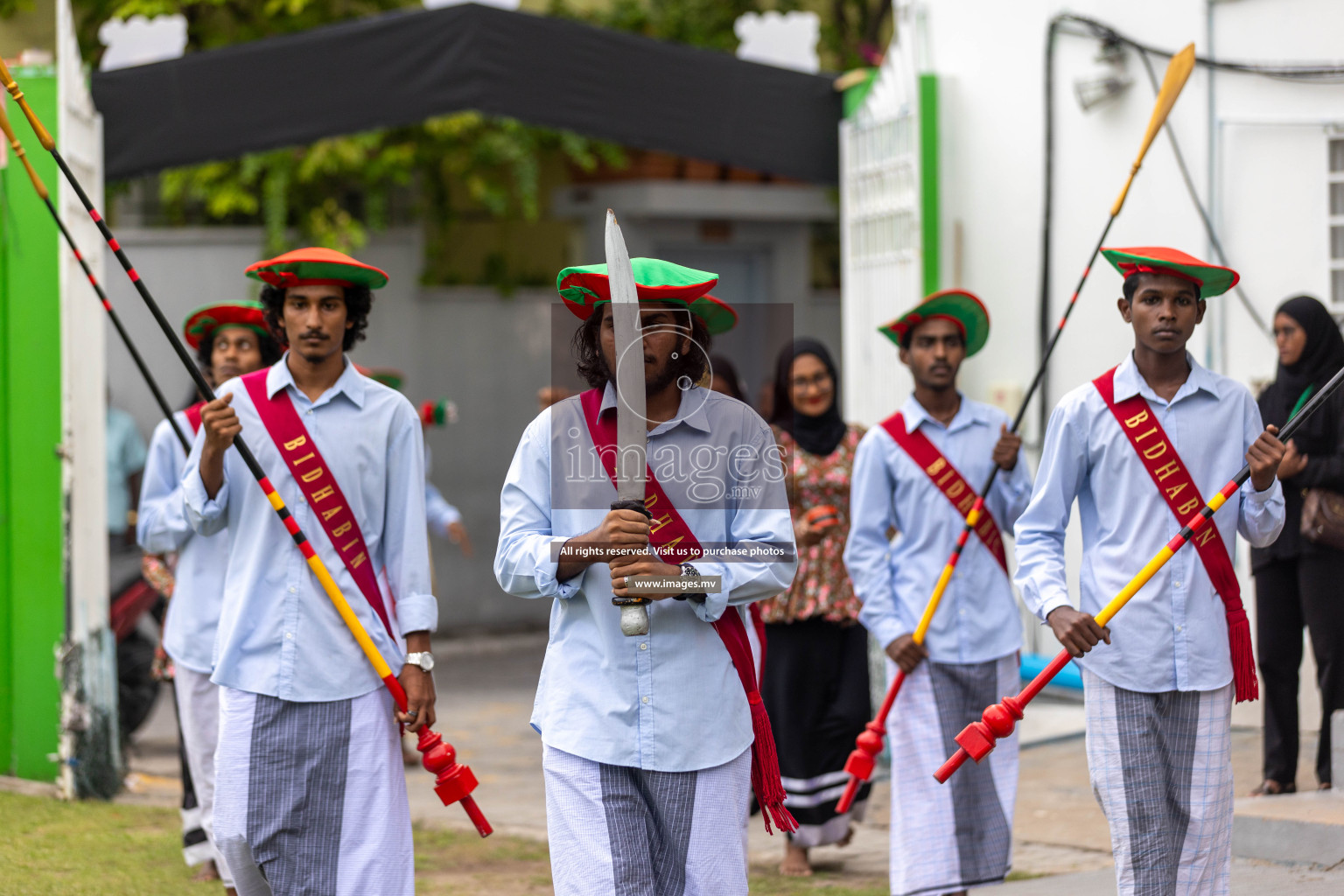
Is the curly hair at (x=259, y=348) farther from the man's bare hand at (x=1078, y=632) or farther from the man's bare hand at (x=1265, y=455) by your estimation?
the man's bare hand at (x=1265, y=455)

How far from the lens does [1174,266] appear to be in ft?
14.2

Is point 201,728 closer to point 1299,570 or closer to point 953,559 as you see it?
point 953,559

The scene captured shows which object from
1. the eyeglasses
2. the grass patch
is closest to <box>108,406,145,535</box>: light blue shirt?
the grass patch

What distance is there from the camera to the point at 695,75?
29.9ft

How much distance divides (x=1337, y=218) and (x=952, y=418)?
2791mm

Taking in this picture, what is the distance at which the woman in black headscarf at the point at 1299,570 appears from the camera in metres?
6.50

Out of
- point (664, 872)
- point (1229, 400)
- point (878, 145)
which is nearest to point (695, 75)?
point (878, 145)

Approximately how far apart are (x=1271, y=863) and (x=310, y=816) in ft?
11.2

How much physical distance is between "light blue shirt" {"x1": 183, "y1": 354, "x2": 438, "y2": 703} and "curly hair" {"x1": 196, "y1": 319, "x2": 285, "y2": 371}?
1.74m

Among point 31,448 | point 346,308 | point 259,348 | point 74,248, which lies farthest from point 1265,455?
point 31,448

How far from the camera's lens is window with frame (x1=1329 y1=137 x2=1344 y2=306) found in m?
7.47

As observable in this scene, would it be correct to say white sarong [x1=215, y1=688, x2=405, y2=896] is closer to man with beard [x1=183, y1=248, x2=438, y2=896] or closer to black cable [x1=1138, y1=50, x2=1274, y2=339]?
man with beard [x1=183, y1=248, x2=438, y2=896]

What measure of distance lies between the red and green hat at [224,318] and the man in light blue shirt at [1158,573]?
124 inches

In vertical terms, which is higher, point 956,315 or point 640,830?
point 956,315
